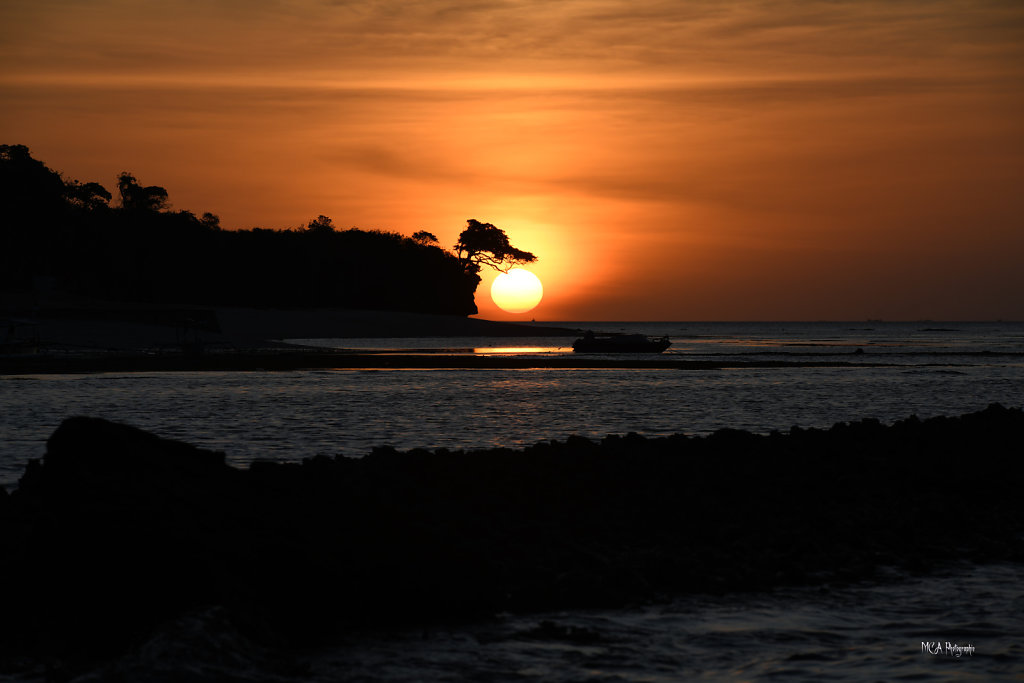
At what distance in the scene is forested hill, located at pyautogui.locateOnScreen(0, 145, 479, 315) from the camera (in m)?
137

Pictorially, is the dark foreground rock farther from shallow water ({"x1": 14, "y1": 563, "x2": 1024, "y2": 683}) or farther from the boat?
the boat

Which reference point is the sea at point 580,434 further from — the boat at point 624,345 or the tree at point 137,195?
the tree at point 137,195

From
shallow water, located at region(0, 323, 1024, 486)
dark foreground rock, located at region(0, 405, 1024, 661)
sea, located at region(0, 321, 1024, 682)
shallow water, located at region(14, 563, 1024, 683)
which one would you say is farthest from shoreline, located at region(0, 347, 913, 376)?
shallow water, located at region(14, 563, 1024, 683)

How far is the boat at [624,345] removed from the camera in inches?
3895

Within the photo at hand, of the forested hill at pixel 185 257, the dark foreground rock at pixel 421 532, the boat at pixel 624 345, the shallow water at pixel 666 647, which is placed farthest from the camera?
the forested hill at pixel 185 257

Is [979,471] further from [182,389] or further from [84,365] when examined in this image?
[84,365]

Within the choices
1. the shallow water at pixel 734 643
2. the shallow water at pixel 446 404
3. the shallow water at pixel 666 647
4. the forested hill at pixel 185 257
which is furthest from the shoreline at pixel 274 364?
the forested hill at pixel 185 257

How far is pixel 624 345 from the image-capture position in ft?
334

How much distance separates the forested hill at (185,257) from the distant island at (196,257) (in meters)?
0.18

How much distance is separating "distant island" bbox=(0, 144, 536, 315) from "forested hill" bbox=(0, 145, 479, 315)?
18 cm

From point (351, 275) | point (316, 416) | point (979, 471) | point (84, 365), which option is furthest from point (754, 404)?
point (351, 275)

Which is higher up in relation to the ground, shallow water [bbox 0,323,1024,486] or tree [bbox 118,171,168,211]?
tree [bbox 118,171,168,211]

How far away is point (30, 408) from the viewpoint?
107ft

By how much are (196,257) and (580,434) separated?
465 ft
